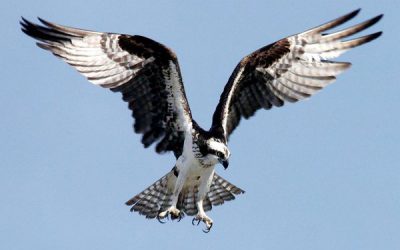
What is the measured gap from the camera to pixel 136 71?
1655cm

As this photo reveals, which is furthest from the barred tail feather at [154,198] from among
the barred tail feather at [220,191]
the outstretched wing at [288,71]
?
the outstretched wing at [288,71]

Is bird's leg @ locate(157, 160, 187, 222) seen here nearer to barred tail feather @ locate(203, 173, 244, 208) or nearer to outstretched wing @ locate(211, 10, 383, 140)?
barred tail feather @ locate(203, 173, 244, 208)

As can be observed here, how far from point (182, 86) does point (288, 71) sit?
2049 mm

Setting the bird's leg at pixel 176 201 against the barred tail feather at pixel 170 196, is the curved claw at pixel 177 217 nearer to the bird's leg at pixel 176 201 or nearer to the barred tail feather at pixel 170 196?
the bird's leg at pixel 176 201

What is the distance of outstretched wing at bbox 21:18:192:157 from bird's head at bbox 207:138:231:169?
0.68m

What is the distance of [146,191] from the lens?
1742 cm

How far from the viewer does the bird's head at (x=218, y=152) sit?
16.0m

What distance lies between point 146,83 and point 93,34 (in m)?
1.00

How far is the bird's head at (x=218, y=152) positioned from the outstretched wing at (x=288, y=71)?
4.26ft

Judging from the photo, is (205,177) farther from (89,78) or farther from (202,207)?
(89,78)

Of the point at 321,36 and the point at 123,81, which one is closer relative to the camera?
the point at 123,81

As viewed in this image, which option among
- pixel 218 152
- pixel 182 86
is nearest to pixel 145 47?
pixel 182 86

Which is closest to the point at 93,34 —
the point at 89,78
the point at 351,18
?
the point at 89,78

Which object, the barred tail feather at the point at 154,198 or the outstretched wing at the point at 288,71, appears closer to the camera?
the barred tail feather at the point at 154,198
